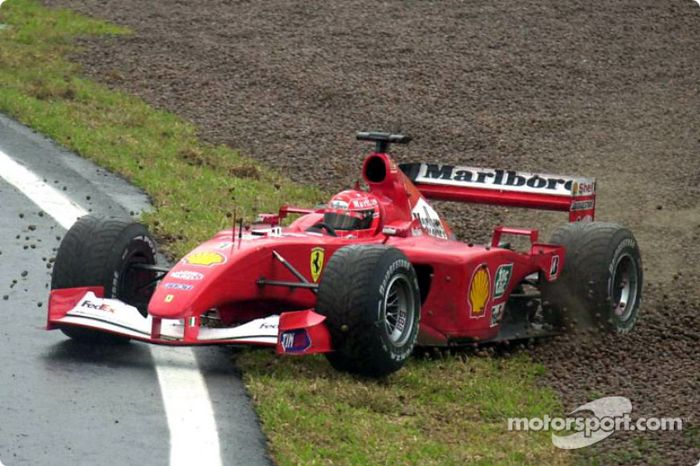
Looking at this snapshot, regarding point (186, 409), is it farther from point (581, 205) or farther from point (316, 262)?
point (581, 205)

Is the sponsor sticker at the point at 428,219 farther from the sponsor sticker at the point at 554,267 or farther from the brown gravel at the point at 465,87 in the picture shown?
the brown gravel at the point at 465,87

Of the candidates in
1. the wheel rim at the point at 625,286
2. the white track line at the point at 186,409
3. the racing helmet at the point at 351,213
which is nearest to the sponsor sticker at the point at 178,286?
the white track line at the point at 186,409

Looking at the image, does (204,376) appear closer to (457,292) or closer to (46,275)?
(457,292)

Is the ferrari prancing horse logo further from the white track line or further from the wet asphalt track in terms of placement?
the white track line

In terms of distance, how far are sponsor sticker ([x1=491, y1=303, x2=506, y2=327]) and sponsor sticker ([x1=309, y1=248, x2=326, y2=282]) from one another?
60.0 inches

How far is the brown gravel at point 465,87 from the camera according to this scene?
1684cm

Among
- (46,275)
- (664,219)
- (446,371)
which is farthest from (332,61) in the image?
(446,371)

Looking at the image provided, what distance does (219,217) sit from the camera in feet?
46.1

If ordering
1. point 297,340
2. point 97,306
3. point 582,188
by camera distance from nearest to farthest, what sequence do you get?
1. point 297,340
2. point 97,306
3. point 582,188

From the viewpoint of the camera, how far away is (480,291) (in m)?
10.6

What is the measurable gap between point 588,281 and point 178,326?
3677 millimetres

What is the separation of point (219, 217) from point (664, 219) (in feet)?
17.8

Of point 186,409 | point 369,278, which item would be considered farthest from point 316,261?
point 186,409

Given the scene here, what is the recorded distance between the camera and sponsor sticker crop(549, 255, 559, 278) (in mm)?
11203
